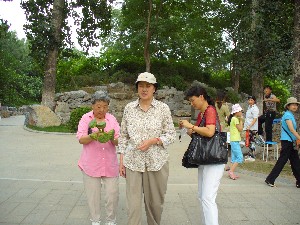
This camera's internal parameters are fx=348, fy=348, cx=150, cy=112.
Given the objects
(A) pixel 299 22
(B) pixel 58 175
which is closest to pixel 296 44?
(A) pixel 299 22

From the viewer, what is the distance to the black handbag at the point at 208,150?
3559mm

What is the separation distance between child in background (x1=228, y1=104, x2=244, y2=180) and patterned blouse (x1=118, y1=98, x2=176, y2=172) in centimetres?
384

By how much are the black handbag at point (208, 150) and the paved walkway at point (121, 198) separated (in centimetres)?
120

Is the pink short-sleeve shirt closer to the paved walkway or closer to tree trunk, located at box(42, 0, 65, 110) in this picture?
the paved walkway

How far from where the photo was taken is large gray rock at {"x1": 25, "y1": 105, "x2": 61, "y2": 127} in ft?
57.7

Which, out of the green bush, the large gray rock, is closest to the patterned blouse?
the green bush

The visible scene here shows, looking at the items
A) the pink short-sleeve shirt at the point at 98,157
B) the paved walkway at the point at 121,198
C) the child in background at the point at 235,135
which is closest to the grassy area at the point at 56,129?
the paved walkway at the point at 121,198

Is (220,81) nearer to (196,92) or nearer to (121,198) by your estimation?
(121,198)

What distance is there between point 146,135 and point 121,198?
230 cm

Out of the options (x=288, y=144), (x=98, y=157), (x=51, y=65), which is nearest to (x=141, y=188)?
(x=98, y=157)

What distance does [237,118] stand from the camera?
7285 millimetres

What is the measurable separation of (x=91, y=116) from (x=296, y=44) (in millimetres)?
6682

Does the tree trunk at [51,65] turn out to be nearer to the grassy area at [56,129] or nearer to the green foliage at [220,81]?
the grassy area at [56,129]

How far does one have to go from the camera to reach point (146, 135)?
359 cm
